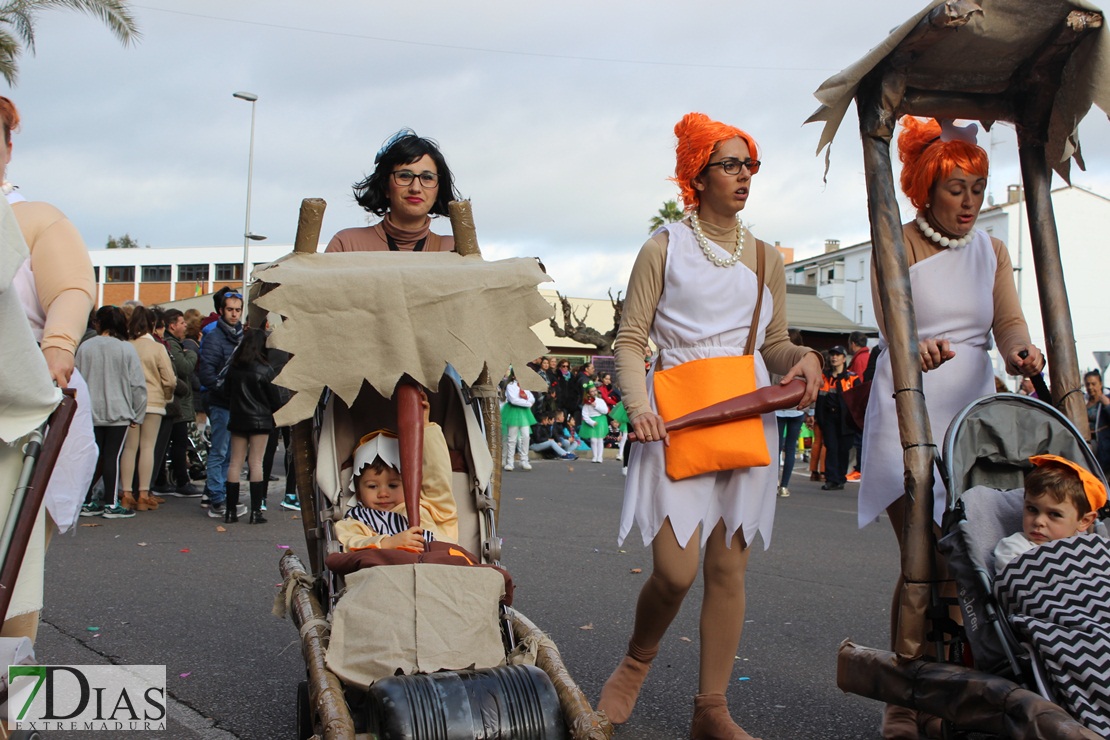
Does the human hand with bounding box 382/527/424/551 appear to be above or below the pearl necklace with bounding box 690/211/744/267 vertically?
below

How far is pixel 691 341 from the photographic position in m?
4.05

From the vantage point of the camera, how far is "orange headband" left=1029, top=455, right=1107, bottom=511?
3209 mm

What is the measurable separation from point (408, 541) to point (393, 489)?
0.43 m

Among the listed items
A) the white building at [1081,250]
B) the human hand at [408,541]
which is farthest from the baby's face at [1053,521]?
the white building at [1081,250]

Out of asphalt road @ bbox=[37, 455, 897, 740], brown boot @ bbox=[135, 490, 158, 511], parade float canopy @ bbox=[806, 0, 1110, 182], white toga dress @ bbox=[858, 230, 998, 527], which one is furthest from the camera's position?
brown boot @ bbox=[135, 490, 158, 511]

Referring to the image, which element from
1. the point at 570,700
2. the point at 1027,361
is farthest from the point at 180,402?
the point at 1027,361

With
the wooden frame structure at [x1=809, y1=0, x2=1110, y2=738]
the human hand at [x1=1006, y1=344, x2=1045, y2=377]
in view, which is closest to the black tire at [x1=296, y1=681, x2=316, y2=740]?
the wooden frame structure at [x1=809, y1=0, x2=1110, y2=738]

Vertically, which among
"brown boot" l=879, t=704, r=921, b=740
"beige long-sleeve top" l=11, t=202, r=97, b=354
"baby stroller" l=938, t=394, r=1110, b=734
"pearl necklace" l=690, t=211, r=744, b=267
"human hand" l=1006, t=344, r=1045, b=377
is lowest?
"brown boot" l=879, t=704, r=921, b=740

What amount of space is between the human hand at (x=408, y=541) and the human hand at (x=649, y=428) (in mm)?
933

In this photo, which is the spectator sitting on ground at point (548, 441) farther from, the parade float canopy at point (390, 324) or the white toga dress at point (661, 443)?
the parade float canopy at point (390, 324)

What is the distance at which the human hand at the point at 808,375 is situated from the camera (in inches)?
154

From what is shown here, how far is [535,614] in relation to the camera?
235 inches

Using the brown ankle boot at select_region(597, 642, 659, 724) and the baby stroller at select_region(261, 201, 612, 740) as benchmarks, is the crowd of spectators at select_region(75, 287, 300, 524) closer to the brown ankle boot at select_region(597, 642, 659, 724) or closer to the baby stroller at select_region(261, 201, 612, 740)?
the baby stroller at select_region(261, 201, 612, 740)

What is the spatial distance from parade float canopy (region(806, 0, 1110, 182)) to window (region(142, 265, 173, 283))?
72316 millimetres
